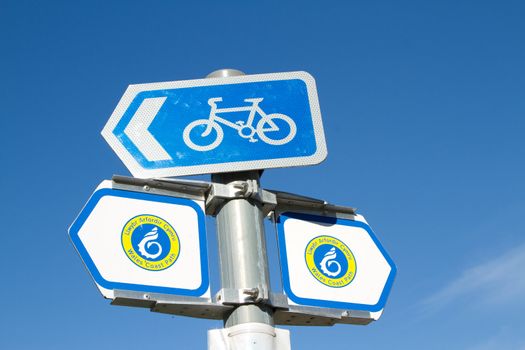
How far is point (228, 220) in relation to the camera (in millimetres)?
3385

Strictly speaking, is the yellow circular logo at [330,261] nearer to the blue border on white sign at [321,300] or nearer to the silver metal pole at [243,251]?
the blue border on white sign at [321,300]

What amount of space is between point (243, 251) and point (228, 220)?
174 millimetres

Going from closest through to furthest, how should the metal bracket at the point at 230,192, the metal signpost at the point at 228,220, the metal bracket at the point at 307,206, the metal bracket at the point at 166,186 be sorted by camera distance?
1. the metal signpost at the point at 228,220
2. the metal bracket at the point at 166,186
3. the metal bracket at the point at 230,192
4. the metal bracket at the point at 307,206

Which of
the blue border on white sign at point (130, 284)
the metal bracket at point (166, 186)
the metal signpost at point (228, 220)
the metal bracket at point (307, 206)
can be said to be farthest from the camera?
the metal bracket at point (307, 206)

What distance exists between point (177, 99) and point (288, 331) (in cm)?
117

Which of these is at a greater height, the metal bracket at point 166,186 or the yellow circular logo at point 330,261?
the metal bracket at point 166,186

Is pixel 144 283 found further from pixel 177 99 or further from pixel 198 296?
pixel 177 99

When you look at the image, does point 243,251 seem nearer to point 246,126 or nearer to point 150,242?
point 150,242

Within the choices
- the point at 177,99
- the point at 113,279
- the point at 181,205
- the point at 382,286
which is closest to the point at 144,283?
the point at 113,279

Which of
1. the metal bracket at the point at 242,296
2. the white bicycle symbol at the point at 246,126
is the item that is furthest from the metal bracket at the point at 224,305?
the white bicycle symbol at the point at 246,126

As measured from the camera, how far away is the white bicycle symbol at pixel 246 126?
350 cm

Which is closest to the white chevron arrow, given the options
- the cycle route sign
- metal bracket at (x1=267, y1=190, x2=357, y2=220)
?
the cycle route sign

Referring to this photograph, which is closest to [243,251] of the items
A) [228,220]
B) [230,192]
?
[228,220]

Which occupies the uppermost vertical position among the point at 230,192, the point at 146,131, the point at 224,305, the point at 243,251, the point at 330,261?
the point at 146,131
